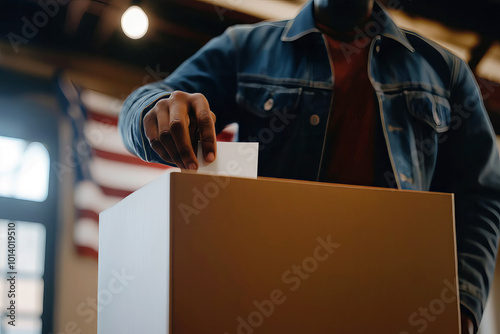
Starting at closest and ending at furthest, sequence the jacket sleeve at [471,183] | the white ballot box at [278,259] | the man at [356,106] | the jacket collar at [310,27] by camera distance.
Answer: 1. the white ballot box at [278,259]
2. the jacket sleeve at [471,183]
3. the man at [356,106]
4. the jacket collar at [310,27]

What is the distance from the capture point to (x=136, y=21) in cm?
266

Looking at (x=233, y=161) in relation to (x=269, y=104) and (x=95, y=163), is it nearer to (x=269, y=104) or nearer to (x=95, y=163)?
(x=269, y=104)

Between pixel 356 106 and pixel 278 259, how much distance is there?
840mm

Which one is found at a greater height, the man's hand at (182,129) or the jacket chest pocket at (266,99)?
the jacket chest pocket at (266,99)

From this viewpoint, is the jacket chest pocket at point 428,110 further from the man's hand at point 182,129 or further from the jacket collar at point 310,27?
the man's hand at point 182,129

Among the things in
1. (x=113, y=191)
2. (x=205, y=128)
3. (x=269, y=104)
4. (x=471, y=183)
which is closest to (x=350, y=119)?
(x=269, y=104)

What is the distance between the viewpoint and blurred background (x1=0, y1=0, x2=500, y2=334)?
2559 millimetres

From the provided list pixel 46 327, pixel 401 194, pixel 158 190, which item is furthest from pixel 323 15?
pixel 46 327

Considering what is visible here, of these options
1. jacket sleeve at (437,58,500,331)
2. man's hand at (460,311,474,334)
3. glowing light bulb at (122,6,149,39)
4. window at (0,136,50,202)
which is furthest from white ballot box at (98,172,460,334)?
window at (0,136,50,202)

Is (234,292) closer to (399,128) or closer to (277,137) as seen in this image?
(277,137)

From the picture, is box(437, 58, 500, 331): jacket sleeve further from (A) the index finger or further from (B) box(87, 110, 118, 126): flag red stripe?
(B) box(87, 110, 118, 126): flag red stripe

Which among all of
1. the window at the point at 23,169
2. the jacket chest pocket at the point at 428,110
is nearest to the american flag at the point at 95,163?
the window at the point at 23,169

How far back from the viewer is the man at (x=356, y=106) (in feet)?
4.25

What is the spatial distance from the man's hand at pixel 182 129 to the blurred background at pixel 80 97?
164 cm
